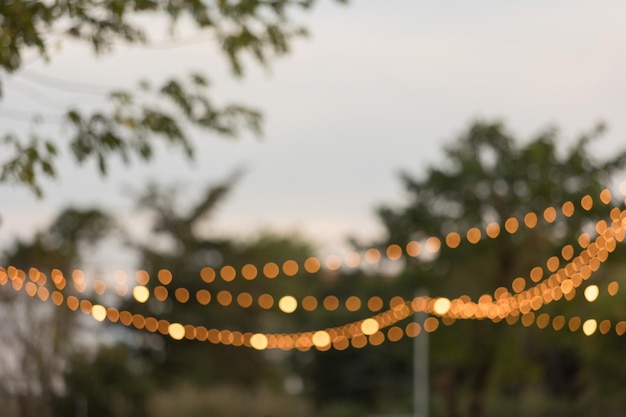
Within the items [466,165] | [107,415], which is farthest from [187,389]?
[466,165]

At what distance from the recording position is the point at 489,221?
2397 cm

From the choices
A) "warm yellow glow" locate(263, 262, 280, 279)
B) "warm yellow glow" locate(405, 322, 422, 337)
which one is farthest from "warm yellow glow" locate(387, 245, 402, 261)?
"warm yellow glow" locate(405, 322, 422, 337)

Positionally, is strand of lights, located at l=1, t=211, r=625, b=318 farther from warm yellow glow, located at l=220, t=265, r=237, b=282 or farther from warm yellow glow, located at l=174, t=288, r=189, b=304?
warm yellow glow, located at l=220, t=265, r=237, b=282

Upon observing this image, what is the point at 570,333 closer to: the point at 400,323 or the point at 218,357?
the point at 400,323

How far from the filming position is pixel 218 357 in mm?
31484

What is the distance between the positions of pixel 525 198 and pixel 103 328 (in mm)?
7573

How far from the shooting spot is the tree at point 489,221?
2333cm

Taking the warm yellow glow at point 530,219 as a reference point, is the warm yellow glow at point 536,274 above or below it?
below

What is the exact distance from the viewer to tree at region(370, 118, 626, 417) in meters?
23.3

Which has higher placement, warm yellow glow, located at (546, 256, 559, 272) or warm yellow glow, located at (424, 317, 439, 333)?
warm yellow glow, located at (424, 317, 439, 333)

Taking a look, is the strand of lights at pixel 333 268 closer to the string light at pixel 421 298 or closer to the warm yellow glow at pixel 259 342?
the string light at pixel 421 298

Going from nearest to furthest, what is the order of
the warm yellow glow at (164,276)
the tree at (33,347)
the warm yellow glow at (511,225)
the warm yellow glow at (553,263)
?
the tree at (33,347), the warm yellow glow at (553,263), the warm yellow glow at (511,225), the warm yellow glow at (164,276)

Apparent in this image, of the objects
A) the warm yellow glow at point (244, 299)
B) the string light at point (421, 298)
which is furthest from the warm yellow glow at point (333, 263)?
the warm yellow glow at point (244, 299)

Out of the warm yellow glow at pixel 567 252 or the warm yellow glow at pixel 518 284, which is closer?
the warm yellow glow at pixel 567 252
